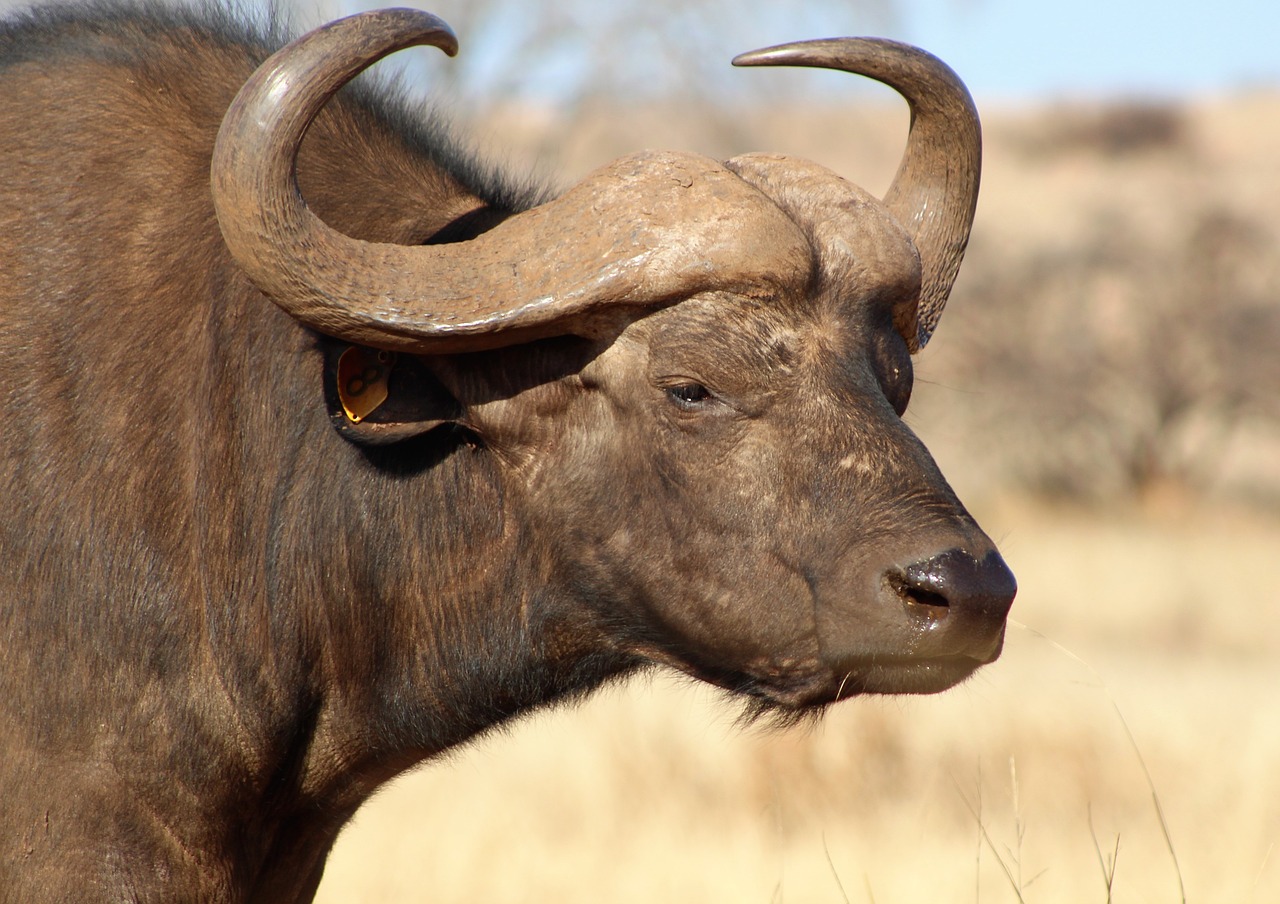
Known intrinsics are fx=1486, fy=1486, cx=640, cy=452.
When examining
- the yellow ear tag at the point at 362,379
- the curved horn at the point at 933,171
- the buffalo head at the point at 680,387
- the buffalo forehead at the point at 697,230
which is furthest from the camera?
the curved horn at the point at 933,171

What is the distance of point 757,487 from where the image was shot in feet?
11.1

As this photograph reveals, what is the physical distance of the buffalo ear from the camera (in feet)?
11.6

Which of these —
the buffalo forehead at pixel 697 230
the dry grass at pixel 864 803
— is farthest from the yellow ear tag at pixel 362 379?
the dry grass at pixel 864 803

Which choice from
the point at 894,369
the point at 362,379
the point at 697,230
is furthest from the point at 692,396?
the point at 362,379

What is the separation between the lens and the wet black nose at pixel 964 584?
3078 mm

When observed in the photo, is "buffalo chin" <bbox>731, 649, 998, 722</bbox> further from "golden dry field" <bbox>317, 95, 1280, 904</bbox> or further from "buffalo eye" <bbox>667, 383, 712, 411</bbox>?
"buffalo eye" <bbox>667, 383, 712, 411</bbox>

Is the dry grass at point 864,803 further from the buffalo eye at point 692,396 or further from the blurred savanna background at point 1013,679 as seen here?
the buffalo eye at point 692,396

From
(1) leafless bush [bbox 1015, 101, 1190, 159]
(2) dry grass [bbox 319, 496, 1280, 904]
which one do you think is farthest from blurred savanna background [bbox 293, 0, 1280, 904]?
(1) leafless bush [bbox 1015, 101, 1190, 159]

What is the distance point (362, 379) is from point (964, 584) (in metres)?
1.50

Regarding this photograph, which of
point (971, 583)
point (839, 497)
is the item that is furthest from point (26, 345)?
point (971, 583)

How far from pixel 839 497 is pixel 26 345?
1.96 meters

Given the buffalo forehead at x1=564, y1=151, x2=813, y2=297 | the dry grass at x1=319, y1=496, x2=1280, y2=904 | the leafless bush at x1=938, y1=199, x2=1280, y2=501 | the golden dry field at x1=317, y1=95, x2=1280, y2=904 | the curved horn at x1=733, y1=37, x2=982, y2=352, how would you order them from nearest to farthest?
the buffalo forehead at x1=564, y1=151, x2=813, y2=297 < the curved horn at x1=733, y1=37, x2=982, y2=352 < the golden dry field at x1=317, y1=95, x2=1280, y2=904 < the dry grass at x1=319, y1=496, x2=1280, y2=904 < the leafless bush at x1=938, y1=199, x2=1280, y2=501

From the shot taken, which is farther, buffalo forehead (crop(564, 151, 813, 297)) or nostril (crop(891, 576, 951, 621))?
buffalo forehead (crop(564, 151, 813, 297))

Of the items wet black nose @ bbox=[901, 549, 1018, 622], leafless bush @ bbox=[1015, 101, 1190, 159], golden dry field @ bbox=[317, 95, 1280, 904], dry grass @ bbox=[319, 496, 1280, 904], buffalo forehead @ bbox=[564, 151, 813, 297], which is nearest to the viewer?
wet black nose @ bbox=[901, 549, 1018, 622]
